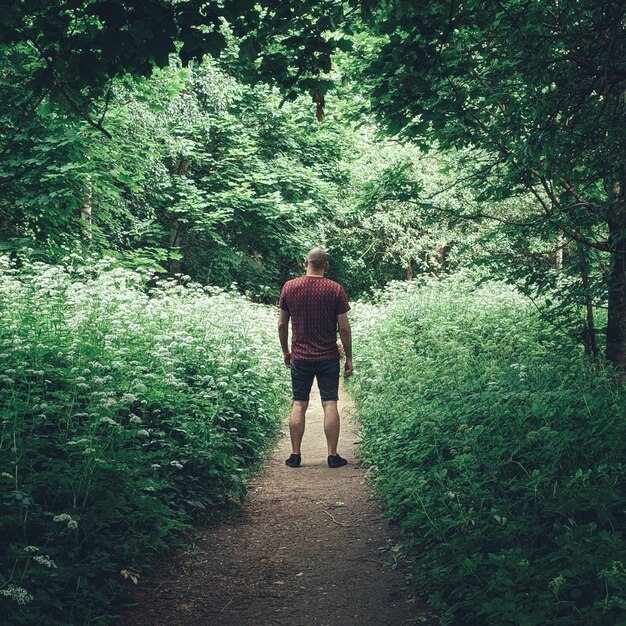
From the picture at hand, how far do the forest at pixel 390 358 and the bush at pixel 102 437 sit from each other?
3 centimetres

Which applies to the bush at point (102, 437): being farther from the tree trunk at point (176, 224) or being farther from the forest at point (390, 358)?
the tree trunk at point (176, 224)

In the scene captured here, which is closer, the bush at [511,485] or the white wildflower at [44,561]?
the bush at [511,485]

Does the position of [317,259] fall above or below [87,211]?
below

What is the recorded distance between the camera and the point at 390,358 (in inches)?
393

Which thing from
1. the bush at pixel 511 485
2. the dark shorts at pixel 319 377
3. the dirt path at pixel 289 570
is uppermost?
the dark shorts at pixel 319 377

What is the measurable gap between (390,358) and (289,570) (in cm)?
610

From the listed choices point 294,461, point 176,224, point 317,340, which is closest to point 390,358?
point 317,340

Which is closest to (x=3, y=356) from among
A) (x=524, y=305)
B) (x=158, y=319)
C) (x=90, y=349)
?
(x=90, y=349)

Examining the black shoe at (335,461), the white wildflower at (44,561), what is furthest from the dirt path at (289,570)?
the white wildflower at (44,561)

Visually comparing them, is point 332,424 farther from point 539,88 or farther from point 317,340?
point 539,88

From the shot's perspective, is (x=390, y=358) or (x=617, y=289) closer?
(x=617, y=289)

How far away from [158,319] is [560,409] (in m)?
5.92

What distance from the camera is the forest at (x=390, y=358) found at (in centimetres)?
334

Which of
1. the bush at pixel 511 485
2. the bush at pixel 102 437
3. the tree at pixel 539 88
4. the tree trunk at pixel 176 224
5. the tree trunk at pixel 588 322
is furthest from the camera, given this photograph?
the tree trunk at pixel 176 224
